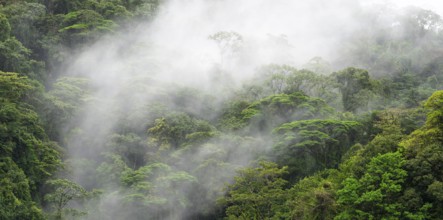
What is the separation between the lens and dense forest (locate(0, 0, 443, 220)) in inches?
872

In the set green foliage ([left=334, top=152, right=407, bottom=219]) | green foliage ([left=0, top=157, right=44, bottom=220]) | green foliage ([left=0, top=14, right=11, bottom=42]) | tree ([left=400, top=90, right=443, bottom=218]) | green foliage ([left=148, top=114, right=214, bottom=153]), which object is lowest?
green foliage ([left=0, top=157, right=44, bottom=220])

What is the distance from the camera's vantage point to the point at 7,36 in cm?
3294

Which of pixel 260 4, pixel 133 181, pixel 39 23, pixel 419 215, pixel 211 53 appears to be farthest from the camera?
pixel 260 4

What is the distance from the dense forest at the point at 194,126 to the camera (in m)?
22.2

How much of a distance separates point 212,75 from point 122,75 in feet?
23.4

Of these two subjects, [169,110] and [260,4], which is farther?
[260,4]

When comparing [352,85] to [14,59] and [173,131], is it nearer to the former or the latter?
[173,131]

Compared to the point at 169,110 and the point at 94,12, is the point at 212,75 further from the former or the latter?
the point at 94,12

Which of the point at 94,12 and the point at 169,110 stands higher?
the point at 94,12

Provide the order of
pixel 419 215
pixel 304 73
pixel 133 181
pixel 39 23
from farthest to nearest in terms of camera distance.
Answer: pixel 39 23 → pixel 304 73 → pixel 133 181 → pixel 419 215

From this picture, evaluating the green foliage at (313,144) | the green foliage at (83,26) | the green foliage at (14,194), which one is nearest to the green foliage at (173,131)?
the green foliage at (313,144)

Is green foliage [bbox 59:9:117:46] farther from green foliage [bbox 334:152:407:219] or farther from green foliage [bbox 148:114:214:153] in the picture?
green foliage [bbox 334:152:407:219]

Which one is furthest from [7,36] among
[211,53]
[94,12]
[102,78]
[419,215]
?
[419,215]

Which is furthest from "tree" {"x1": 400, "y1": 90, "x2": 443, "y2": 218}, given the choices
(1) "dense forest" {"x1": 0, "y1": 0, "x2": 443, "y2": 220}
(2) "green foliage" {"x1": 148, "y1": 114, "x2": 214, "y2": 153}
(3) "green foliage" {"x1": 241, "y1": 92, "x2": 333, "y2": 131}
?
(2) "green foliage" {"x1": 148, "y1": 114, "x2": 214, "y2": 153}
